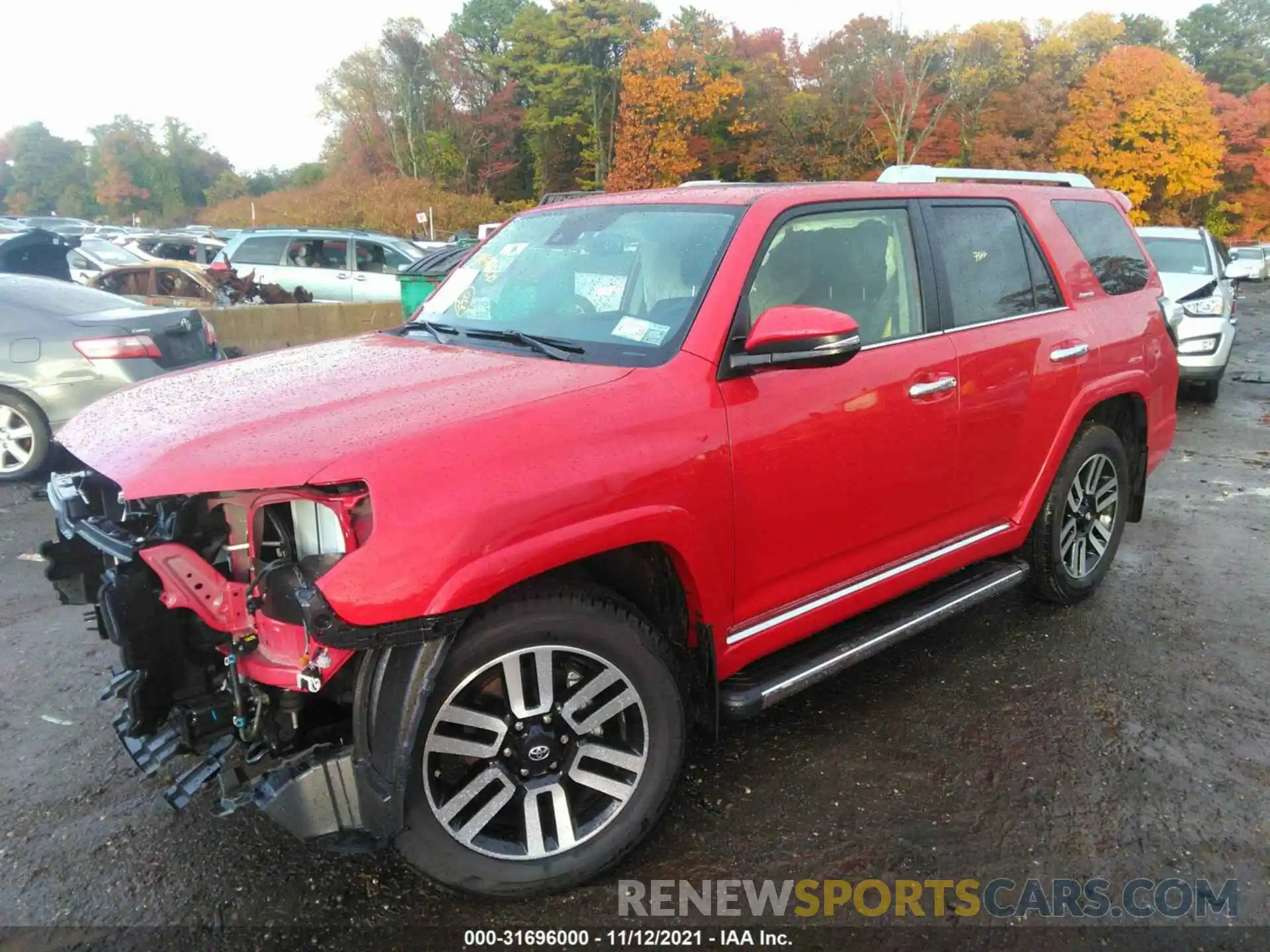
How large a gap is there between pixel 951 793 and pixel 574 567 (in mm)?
1541

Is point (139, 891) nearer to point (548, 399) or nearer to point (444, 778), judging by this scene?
point (444, 778)

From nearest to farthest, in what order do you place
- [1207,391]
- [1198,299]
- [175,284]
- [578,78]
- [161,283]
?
[1198,299] → [1207,391] → [161,283] → [175,284] → [578,78]

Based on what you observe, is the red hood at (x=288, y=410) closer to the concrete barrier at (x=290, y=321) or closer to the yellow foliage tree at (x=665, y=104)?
the concrete barrier at (x=290, y=321)

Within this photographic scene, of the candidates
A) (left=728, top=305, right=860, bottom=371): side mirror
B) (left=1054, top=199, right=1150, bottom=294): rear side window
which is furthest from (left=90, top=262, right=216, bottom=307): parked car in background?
(left=728, top=305, right=860, bottom=371): side mirror

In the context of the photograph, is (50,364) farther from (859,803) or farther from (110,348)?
(859,803)

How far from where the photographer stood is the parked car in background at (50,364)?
673 centimetres

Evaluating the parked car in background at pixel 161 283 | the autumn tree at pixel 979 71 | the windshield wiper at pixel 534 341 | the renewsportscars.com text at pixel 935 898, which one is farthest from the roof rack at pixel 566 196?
the autumn tree at pixel 979 71

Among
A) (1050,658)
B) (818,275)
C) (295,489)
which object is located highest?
(818,275)

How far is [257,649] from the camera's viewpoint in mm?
2344

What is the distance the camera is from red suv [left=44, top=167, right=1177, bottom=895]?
2238 mm

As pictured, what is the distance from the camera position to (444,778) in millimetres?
2461

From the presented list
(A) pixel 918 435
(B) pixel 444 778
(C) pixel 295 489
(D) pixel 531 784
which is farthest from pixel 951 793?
(C) pixel 295 489

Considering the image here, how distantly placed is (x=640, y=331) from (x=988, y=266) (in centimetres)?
176

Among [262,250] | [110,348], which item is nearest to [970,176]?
[110,348]
